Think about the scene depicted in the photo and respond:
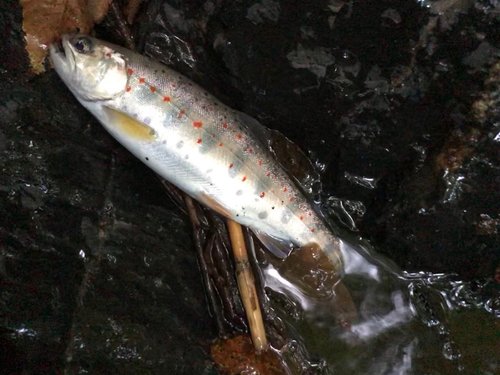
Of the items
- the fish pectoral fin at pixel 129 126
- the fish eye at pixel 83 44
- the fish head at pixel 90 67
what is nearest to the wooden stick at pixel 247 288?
the fish pectoral fin at pixel 129 126

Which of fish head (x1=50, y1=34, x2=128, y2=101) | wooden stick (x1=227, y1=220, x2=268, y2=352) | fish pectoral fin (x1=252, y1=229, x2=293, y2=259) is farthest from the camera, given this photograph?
fish pectoral fin (x1=252, y1=229, x2=293, y2=259)

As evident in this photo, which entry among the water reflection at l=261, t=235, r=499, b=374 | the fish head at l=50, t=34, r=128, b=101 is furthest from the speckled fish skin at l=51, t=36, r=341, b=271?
the water reflection at l=261, t=235, r=499, b=374

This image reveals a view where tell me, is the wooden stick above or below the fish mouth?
below

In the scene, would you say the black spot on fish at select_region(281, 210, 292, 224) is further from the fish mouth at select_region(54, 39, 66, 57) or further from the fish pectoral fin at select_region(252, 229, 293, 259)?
the fish mouth at select_region(54, 39, 66, 57)

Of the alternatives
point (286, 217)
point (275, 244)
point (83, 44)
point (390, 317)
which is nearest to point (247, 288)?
point (275, 244)

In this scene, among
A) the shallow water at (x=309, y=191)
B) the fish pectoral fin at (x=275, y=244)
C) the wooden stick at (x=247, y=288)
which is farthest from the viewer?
the fish pectoral fin at (x=275, y=244)

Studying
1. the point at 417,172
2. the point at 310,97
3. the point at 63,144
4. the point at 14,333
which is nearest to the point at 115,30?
the point at 63,144

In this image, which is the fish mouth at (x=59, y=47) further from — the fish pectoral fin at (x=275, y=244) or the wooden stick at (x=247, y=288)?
the fish pectoral fin at (x=275, y=244)

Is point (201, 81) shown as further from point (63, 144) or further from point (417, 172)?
point (417, 172)
